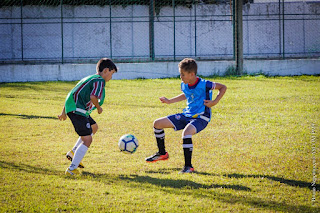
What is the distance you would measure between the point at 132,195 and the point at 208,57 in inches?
776

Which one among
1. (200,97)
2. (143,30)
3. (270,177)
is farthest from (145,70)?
(270,177)

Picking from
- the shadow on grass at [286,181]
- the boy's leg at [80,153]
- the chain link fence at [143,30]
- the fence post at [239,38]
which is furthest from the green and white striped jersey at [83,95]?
the chain link fence at [143,30]

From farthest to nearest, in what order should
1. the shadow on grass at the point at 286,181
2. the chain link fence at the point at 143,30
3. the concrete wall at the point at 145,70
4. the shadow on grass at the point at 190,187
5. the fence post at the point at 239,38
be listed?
1. the chain link fence at the point at 143,30
2. the fence post at the point at 239,38
3. the concrete wall at the point at 145,70
4. the shadow on grass at the point at 286,181
5. the shadow on grass at the point at 190,187

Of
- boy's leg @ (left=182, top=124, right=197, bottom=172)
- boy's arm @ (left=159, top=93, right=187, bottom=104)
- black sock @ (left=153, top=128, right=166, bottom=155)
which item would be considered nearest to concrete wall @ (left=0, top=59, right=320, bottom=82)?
→ boy's arm @ (left=159, top=93, right=187, bottom=104)

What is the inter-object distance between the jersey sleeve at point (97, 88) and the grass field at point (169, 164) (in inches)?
36.4

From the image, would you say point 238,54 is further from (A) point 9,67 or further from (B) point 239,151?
(B) point 239,151

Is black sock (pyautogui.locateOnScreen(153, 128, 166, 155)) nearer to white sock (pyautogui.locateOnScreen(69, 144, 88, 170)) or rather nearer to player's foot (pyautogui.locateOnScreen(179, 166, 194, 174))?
player's foot (pyautogui.locateOnScreen(179, 166, 194, 174))

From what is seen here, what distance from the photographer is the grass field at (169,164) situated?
390 centimetres

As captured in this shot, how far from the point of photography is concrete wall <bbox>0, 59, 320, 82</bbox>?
17500 mm

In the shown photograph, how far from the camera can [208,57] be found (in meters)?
23.3

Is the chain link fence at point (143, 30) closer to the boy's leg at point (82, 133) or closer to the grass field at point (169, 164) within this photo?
the grass field at point (169, 164)

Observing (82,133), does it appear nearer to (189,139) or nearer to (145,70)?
(189,139)

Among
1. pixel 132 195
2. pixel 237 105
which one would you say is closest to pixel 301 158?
pixel 132 195

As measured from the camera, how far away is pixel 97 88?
496cm
